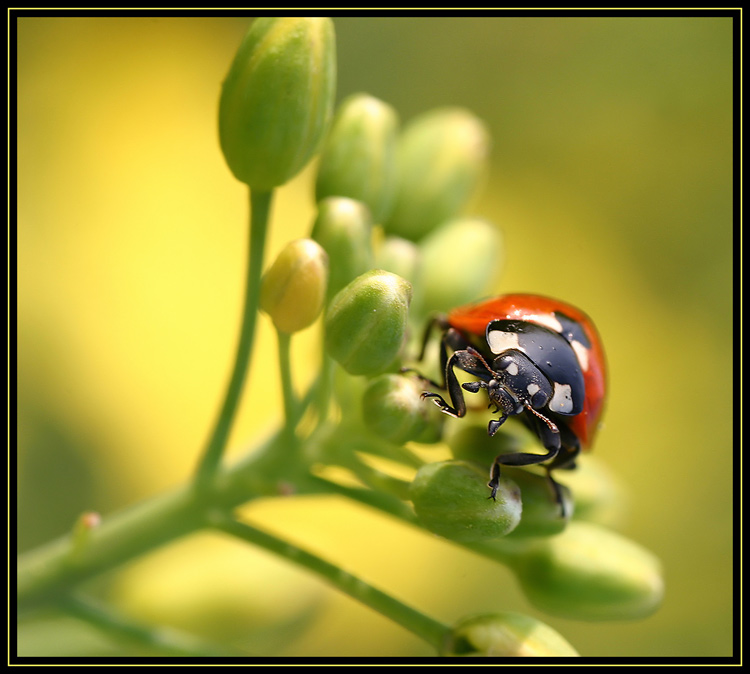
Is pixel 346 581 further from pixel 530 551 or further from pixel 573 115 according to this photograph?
pixel 573 115

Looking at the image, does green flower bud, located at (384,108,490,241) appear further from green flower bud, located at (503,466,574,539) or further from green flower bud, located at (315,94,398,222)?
green flower bud, located at (503,466,574,539)

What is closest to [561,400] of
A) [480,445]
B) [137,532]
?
[480,445]

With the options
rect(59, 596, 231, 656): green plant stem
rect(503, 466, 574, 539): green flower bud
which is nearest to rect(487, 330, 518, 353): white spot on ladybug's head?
rect(503, 466, 574, 539): green flower bud

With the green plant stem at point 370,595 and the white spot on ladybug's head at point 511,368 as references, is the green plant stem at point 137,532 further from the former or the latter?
the white spot on ladybug's head at point 511,368

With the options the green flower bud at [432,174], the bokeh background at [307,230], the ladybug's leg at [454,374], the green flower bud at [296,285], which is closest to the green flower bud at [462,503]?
the ladybug's leg at [454,374]

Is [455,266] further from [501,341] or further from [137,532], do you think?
[137,532]

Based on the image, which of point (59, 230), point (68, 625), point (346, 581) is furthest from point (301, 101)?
point (59, 230)
